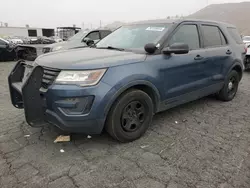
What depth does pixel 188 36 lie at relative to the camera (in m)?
3.82

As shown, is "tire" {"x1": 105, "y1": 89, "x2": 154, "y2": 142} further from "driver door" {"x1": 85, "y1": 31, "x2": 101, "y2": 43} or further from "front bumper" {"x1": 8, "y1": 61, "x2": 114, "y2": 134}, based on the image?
"driver door" {"x1": 85, "y1": 31, "x2": 101, "y2": 43}

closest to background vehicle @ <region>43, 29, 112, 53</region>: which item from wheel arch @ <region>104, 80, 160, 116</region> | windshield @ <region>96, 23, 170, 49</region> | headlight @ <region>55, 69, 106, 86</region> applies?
windshield @ <region>96, 23, 170, 49</region>

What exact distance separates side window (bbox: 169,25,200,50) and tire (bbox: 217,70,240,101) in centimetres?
134

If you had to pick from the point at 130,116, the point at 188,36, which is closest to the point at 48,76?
the point at 130,116

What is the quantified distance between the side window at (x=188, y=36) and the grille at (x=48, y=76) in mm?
1795

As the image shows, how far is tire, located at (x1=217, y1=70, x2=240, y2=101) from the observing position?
479 cm

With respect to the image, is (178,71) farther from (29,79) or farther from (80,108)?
(29,79)

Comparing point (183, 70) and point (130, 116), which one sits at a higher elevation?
point (183, 70)

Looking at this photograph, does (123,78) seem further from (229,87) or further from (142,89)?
(229,87)

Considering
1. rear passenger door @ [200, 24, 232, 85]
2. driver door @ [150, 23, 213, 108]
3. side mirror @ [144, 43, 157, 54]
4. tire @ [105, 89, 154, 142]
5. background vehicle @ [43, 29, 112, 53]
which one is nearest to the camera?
tire @ [105, 89, 154, 142]

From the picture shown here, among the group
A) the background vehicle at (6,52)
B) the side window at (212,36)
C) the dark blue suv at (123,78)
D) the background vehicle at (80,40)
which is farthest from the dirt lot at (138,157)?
the background vehicle at (6,52)

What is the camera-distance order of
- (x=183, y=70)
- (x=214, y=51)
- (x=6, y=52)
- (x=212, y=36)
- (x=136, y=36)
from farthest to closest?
(x=6, y=52), (x=212, y=36), (x=214, y=51), (x=136, y=36), (x=183, y=70)

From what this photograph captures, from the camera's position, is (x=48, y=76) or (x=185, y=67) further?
(x=185, y=67)

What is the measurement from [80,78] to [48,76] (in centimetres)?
44
